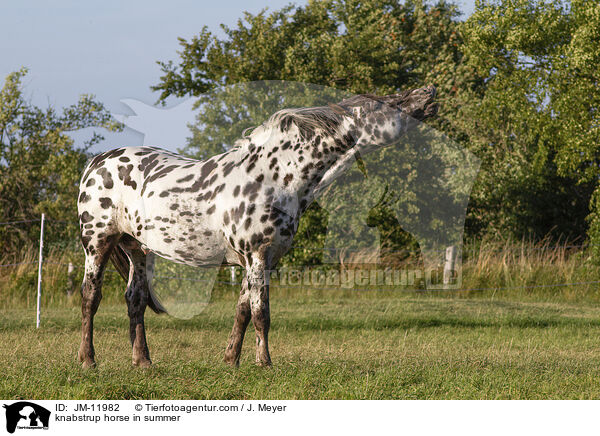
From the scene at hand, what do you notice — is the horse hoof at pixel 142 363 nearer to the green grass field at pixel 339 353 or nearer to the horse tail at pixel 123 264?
the green grass field at pixel 339 353

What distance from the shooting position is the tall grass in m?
14.0

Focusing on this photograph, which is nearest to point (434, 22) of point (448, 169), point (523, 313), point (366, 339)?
point (448, 169)

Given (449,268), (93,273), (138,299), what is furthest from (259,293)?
(449,268)

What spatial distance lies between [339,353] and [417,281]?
8980 mm

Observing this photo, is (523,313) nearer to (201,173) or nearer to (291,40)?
(201,173)

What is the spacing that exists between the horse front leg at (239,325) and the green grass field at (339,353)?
0.53 feet

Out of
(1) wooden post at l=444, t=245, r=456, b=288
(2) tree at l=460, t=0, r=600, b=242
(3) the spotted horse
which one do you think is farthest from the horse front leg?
(2) tree at l=460, t=0, r=600, b=242

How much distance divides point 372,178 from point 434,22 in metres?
12.8

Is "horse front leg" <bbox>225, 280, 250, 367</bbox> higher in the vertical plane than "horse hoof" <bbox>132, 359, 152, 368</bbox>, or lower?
higher
